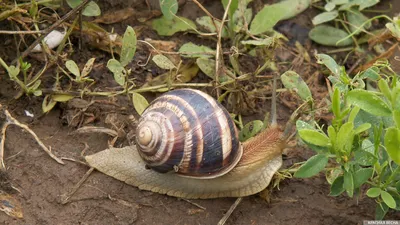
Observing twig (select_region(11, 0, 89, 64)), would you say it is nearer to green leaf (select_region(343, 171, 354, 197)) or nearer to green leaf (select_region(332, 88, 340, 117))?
green leaf (select_region(332, 88, 340, 117))

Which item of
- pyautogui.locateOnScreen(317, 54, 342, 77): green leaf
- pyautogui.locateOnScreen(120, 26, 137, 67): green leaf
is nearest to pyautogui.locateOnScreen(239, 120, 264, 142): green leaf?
pyautogui.locateOnScreen(317, 54, 342, 77): green leaf

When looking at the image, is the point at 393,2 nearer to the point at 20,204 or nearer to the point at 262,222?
the point at 262,222

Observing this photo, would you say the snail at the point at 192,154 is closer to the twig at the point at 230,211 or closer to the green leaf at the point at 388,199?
the twig at the point at 230,211

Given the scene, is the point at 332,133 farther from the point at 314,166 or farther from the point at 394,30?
the point at 394,30

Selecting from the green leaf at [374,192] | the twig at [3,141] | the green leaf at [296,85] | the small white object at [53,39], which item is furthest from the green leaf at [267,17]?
the twig at [3,141]

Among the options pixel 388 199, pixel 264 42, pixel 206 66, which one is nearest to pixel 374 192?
pixel 388 199
